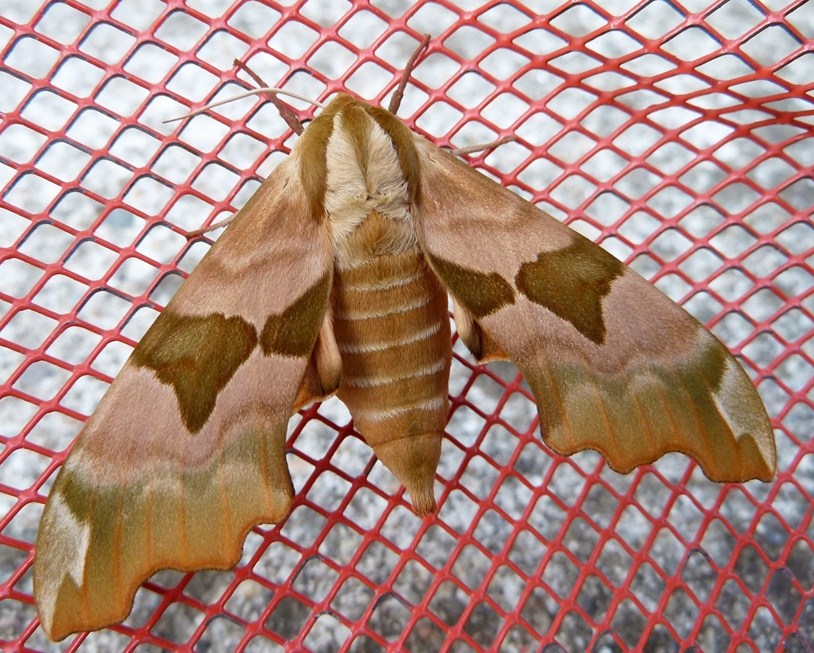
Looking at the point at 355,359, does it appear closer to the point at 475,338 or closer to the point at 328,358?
the point at 328,358

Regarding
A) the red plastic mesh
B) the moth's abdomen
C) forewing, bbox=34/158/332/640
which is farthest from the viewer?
the red plastic mesh

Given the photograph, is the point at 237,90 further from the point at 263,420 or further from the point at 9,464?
the point at 263,420

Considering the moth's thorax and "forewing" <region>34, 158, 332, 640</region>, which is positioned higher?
the moth's thorax

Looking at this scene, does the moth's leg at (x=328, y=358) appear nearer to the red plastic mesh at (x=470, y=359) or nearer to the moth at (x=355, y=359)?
the moth at (x=355, y=359)

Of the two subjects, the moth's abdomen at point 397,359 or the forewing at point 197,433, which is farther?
the moth's abdomen at point 397,359

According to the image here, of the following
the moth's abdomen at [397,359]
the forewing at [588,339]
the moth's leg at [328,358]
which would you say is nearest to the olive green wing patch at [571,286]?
the forewing at [588,339]

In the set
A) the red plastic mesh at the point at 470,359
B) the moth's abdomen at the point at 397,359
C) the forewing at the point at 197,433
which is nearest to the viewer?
the forewing at the point at 197,433

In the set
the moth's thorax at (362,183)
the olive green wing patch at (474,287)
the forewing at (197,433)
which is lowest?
the forewing at (197,433)

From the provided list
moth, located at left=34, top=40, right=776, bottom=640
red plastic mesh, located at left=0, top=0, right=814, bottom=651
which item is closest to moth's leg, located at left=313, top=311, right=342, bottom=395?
moth, located at left=34, top=40, right=776, bottom=640

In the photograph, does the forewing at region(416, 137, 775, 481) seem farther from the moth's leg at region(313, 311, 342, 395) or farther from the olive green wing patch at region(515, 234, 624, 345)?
the moth's leg at region(313, 311, 342, 395)
